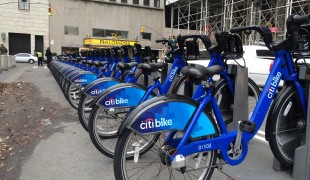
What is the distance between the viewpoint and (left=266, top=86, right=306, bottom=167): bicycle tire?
3.26m

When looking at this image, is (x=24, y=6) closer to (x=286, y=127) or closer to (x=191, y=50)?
(x=191, y=50)

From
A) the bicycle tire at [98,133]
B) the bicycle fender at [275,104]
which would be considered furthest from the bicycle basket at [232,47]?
the bicycle tire at [98,133]

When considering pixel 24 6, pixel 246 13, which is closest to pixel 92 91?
pixel 246 13

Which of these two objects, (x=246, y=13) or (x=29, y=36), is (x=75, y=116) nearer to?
(x=246, y=13)

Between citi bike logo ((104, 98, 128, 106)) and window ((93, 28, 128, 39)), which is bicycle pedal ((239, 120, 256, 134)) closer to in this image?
citi bike logo ((104, 98, 128, 106))

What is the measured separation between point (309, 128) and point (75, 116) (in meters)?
5.05

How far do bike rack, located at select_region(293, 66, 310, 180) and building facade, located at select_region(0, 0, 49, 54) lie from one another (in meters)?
44.4

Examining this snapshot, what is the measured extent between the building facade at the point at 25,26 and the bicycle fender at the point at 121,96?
4300 centimetres

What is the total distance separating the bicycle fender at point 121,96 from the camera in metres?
3.97

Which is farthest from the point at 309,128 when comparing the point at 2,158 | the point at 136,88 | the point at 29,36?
the point at 29,36

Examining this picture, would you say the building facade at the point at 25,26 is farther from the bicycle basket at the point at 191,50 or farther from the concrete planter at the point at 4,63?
the bicycle basket at the point at 191,50

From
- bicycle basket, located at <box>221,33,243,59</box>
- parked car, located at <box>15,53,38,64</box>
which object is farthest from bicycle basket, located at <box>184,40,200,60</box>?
parked car, located at <box>15,53,38,64</box>

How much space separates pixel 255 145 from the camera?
4.54 metres

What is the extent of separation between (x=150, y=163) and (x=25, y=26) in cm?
4496
